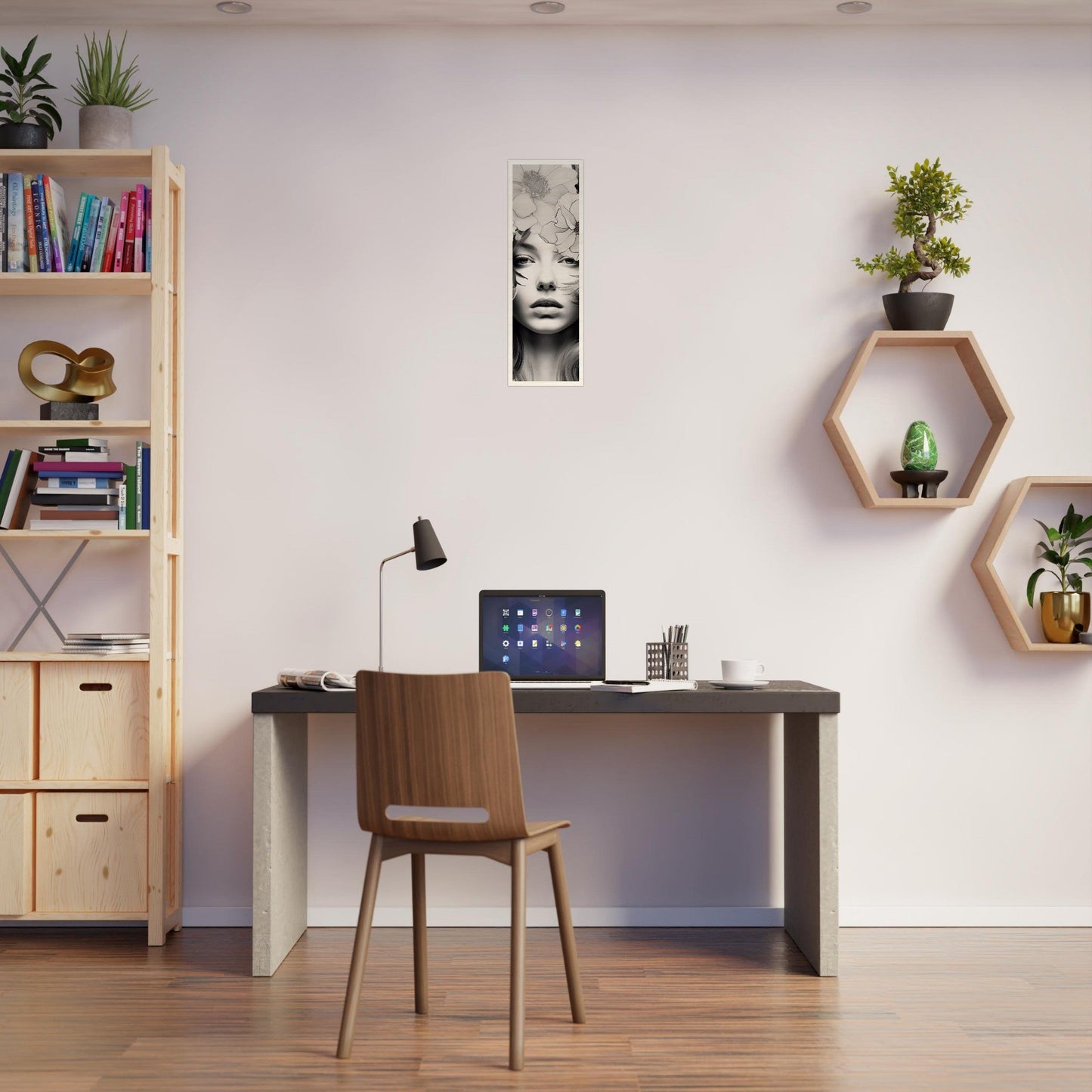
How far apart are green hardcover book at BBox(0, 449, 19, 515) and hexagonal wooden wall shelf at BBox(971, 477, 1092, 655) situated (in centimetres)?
304

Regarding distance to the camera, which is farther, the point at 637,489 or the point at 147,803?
the point at 637,489

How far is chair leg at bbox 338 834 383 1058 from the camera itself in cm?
248

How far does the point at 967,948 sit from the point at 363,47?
3.39m

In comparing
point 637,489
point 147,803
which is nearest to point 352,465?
point 637,489

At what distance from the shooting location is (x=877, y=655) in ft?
12.0

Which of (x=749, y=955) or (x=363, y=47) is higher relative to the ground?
(x=363, y=47)

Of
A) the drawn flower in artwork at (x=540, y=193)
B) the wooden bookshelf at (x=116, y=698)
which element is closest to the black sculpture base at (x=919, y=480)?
the drawn flower in artwork at (x=540, y=193)

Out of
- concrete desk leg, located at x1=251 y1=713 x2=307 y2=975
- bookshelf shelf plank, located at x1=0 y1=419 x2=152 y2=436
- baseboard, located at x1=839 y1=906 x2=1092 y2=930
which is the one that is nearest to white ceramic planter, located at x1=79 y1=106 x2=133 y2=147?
bookshelf shelf plank, located at x1=0 y1=419 x2=152 y2=436

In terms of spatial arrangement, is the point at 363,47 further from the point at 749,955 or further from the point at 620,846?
the point at 749,955

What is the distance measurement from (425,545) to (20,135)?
5.89ft

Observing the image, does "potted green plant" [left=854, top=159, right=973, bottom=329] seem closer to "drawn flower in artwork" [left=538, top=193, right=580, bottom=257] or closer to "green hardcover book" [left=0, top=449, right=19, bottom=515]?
"drawn flower in artwork" [left=538, top=193, right=580, bottom=257]

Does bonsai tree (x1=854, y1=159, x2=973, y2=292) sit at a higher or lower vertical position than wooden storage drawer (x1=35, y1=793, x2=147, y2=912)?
higher

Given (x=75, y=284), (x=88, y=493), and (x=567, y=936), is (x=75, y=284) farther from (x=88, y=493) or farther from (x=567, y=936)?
(x=567, y=936)

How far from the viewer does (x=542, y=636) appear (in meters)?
3.34
